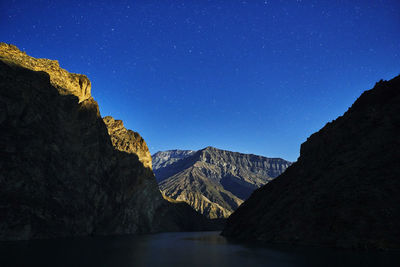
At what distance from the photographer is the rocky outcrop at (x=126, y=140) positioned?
12794 cm

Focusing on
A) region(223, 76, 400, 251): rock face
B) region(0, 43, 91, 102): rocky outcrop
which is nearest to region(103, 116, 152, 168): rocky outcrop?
region(0, 43, 91, 102): rocky outcrop

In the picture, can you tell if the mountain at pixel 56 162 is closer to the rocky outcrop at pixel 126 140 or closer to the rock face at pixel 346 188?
the rocky outcrop at pixel 126 140

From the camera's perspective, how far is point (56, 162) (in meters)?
77.4

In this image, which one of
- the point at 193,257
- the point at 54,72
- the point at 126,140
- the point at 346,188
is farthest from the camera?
the point at 126,140

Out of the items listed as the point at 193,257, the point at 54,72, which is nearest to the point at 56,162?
the point at 54,72

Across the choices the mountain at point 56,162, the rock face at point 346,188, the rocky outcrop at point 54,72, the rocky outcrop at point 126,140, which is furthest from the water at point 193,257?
the rocky outcrop at point 126,140

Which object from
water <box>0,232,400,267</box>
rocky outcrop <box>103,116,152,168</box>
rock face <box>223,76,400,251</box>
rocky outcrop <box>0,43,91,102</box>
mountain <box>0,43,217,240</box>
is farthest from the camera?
rocky outcrop <box>103,116,152,168</box>

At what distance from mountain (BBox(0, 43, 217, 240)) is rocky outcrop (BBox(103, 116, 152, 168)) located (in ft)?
7.73

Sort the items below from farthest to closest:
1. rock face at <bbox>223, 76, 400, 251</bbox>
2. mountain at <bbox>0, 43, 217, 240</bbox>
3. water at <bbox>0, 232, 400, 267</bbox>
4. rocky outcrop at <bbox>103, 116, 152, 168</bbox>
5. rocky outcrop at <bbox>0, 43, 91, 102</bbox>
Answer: rocky outcrop at <bbox>103, 116, 152, 168</bbox> → rocky outcrop at <bbox>0, 43, 91, 102</bbox> → mountain at <bbox>0, 43, 217, 240</bbox> → rock face at <bbox>223, 76, 400, 251</bbox> → water at <bbox>0, 232, 400, 267</bbox>

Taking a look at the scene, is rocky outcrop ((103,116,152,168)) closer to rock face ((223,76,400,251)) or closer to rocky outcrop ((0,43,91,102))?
rocky outcrop ((0,43,91,102))

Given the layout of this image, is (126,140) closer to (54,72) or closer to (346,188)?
(54,72)

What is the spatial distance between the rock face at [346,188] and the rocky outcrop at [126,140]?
248 ft

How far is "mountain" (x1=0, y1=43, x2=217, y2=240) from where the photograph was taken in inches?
2451

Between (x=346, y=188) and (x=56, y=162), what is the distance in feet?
247
